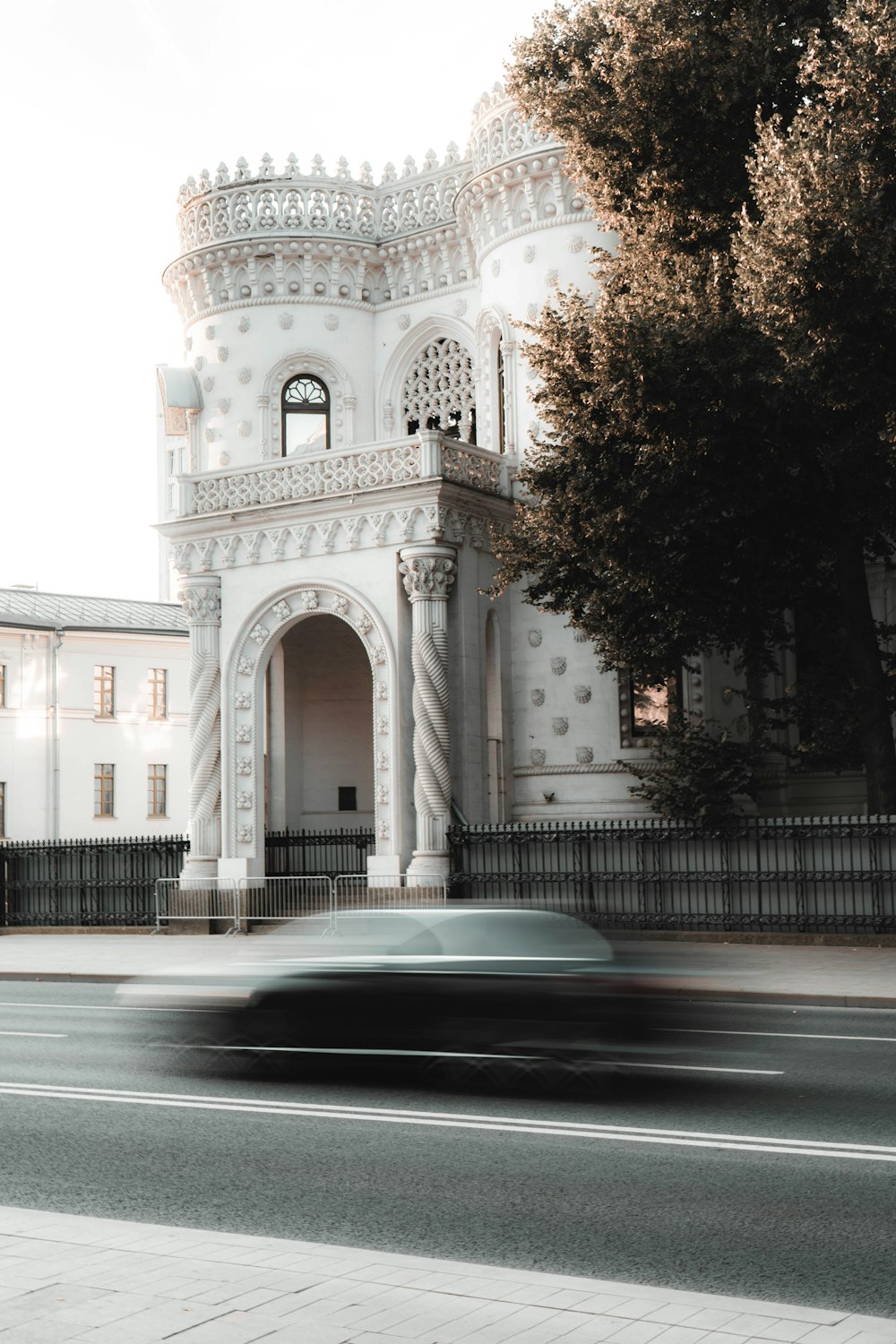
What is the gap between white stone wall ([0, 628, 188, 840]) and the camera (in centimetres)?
5772

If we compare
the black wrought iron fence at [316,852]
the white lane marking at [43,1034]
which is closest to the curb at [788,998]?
the white lane marking at [43,1034]

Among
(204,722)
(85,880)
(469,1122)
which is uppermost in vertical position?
(204,722)

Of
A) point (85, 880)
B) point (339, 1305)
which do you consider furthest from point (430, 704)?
point (339, 1305)

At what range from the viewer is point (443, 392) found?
3247 centimetres

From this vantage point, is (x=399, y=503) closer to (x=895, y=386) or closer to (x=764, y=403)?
(x=764, y=403)

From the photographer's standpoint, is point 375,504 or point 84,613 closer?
point 375,504

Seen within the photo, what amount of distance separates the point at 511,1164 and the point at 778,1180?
1416mm

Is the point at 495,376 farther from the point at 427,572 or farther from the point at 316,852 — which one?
the point at 316,852

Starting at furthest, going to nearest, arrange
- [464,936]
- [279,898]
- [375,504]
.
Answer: [279,898]
[375,504]
[464,936]

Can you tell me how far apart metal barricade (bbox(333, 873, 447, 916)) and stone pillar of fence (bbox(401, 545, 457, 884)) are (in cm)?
14

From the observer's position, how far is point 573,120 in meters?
21.9

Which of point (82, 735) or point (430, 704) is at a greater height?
point (82, 735)

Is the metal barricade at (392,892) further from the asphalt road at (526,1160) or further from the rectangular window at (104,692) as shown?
the rectangular window at (104,692)

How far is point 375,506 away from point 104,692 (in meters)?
38.0
